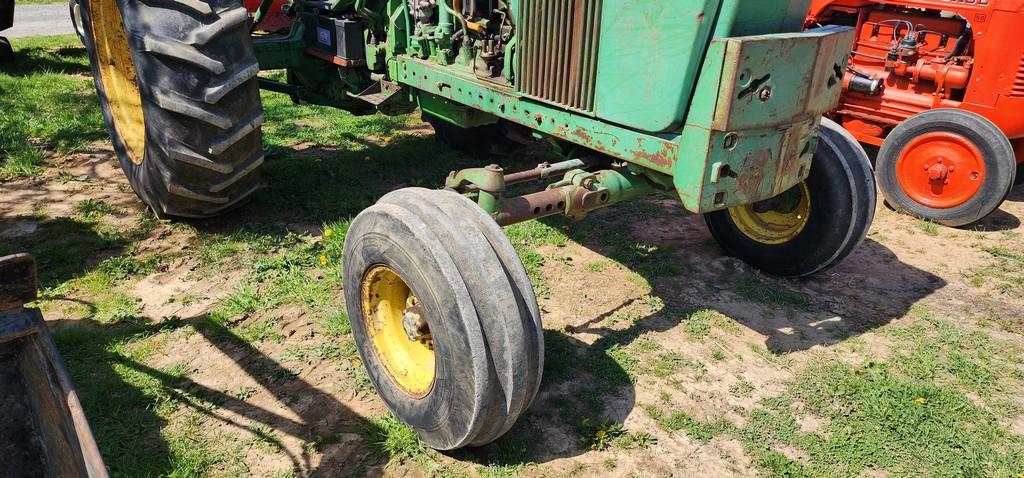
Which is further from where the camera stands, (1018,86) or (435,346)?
(1018,86)

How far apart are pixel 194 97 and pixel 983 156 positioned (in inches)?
192

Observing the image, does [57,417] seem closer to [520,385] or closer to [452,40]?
[520,385]

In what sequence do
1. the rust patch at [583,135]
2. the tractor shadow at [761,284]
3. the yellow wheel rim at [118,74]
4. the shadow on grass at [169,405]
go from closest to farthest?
1. the shadow on grass at [169,405]
2. the rust patch at [583,135]
3. the tractor shadow at [761,284]
4. the yellow wheel rim at [118,74]

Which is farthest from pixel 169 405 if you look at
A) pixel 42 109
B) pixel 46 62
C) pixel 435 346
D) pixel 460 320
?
pixel 46 62

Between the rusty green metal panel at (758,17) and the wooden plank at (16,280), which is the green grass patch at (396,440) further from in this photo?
the rusty green metal panel at (758,17)

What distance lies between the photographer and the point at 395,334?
9.77ft

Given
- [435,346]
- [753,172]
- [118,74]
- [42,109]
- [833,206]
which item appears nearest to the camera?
[435,346]

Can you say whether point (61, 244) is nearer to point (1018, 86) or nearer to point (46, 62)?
point (46, 62)

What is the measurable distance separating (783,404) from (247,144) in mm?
2995

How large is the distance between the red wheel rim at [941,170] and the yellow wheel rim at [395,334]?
3.95 meters

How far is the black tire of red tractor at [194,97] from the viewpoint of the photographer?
347 cm

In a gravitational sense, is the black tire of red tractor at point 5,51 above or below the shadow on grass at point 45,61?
above

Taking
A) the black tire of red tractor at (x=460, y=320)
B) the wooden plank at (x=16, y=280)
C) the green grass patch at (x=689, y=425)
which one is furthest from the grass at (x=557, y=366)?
the wooden plank at (x=16, y=280)

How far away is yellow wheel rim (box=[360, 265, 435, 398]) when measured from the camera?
2.85m
